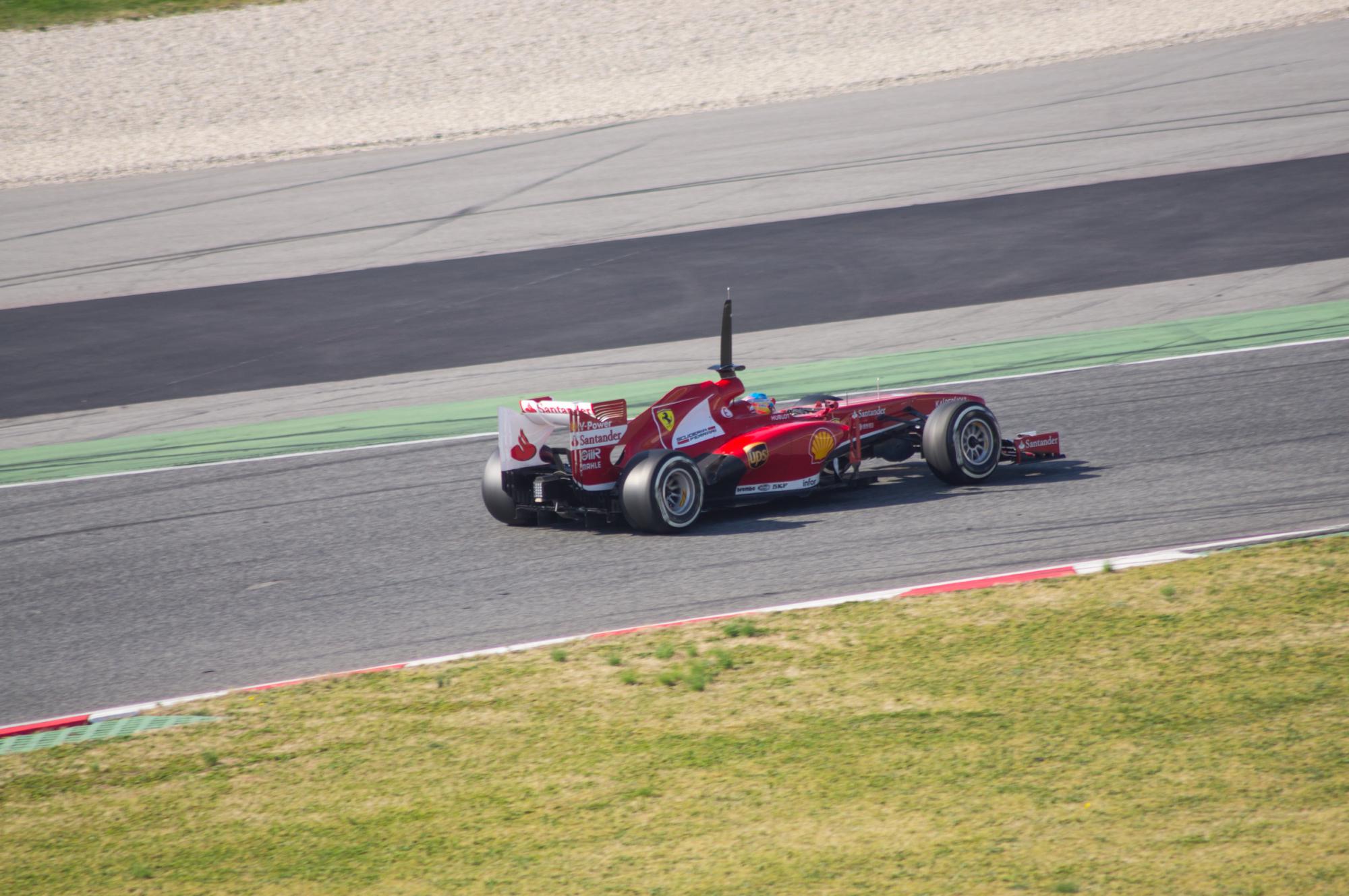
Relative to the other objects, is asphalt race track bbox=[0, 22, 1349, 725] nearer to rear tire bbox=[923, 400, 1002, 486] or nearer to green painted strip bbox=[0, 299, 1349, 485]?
rear tire bbox=[923, 400, 1002, 486]

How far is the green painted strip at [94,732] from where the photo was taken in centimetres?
Result: 727

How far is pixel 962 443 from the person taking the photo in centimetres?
1077

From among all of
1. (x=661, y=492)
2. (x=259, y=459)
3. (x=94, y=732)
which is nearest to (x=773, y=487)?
(x=661, y=492)

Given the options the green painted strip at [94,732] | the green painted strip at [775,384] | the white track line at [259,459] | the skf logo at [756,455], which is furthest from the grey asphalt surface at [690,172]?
the green painted strip at [94,732]

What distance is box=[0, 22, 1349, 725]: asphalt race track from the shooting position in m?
9.18

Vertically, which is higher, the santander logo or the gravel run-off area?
the gravel run-off area

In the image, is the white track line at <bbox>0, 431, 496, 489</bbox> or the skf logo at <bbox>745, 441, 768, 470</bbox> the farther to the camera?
the white track line at <bbox>0, 431, 496, 489</bbox>

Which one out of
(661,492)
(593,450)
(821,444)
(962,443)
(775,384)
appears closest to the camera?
(661,492)

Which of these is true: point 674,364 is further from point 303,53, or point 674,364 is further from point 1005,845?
point 303,53

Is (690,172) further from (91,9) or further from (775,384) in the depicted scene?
(91,9)

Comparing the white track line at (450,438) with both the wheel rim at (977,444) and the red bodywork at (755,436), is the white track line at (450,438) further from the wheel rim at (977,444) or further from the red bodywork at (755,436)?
the red bodywork at (755,436)

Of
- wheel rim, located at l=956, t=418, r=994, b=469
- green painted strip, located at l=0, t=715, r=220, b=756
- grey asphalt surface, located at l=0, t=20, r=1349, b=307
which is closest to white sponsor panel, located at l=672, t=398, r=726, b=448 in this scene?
wheel rim, located at l=956, t=418, r=994, b=469

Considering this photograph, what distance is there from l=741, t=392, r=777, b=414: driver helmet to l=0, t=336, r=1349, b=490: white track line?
11.5 ft

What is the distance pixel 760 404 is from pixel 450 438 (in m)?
3.86
